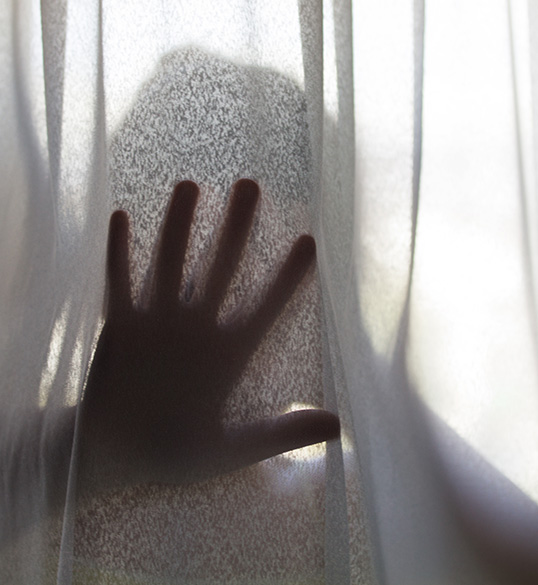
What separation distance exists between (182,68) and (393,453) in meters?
0.42

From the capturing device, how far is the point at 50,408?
2.09ft

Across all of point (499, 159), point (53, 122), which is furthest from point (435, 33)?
point (53, 122)

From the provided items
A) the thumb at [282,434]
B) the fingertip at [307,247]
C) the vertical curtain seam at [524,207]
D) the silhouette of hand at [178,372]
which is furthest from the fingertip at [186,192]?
the vertical curtain seam at [524,207]

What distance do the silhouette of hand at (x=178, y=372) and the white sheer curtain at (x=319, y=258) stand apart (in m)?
0.01

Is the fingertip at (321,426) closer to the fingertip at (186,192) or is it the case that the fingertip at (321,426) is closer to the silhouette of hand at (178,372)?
the silhouette of hand at (178,372)

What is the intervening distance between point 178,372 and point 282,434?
11 cm

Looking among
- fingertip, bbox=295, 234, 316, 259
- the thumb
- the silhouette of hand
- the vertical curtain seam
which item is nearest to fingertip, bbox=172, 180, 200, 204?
the silhouette of hand

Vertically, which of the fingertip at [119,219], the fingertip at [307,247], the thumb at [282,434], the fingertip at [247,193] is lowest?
the thumb at [282,434]

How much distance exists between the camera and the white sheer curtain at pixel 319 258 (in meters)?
0.60

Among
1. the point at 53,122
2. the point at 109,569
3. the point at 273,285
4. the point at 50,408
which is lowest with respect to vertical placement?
the point at 109,569

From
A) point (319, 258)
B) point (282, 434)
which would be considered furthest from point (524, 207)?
point (282, 434)

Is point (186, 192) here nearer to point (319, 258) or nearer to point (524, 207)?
point (319, 258)

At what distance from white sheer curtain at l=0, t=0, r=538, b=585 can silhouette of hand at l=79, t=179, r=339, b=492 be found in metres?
0.01

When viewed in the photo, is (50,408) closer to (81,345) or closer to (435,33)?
(81,345)
